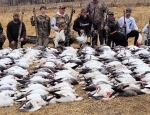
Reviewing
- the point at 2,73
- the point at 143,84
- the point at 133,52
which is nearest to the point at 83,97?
the point at 143,84

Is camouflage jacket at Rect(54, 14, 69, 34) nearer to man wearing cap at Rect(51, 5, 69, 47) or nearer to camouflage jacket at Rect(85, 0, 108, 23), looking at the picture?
man wearing cap at Rect(51, 5, 69, 47)

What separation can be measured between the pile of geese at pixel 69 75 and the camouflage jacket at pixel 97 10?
2665mm

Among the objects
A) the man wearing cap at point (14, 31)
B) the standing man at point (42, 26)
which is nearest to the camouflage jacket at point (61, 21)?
the standing man at point (42, 26)

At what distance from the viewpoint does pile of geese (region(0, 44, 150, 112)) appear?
6.94 metres

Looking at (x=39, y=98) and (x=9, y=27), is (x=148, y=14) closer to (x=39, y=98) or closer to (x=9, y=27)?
(x=9, y=27)

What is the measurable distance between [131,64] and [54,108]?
135 inches

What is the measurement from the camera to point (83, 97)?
7.18 metres

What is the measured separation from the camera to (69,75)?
8211 millimetres

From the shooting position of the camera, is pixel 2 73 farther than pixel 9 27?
No

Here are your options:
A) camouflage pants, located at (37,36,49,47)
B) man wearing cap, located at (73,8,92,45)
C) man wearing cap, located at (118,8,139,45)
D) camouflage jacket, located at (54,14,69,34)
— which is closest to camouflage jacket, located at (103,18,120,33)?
man wearing cap, located at (118,8,139,45)

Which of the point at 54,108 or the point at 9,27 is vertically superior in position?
the point at 9,27

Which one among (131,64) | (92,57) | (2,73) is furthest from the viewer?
(92,57)

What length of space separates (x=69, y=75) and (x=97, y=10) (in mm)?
6238

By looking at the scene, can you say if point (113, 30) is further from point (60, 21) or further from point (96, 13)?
point (60, 21)
